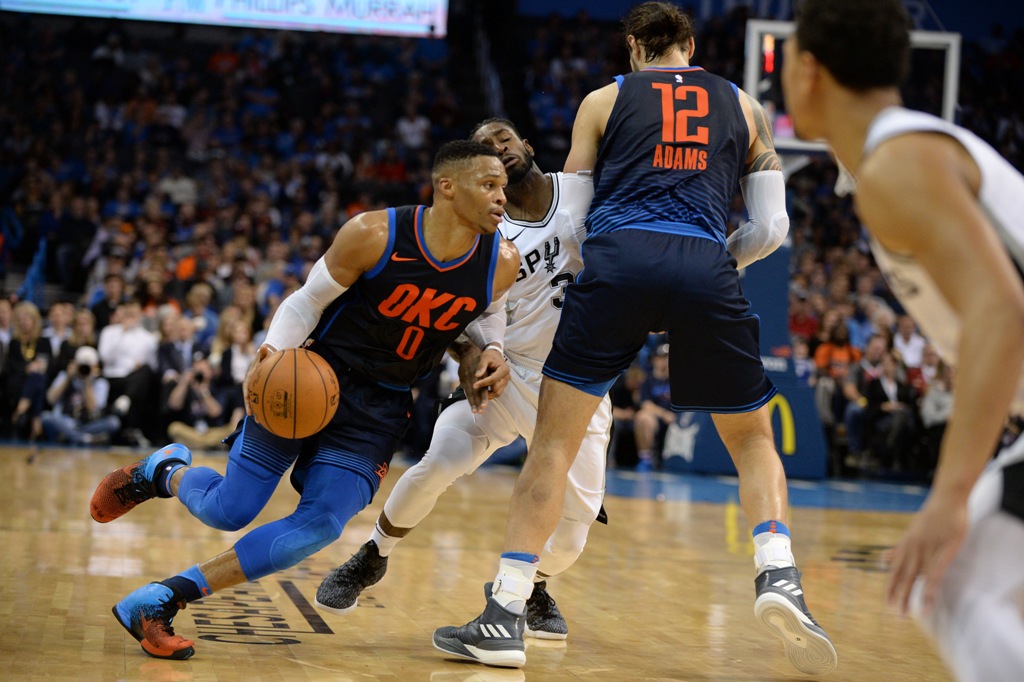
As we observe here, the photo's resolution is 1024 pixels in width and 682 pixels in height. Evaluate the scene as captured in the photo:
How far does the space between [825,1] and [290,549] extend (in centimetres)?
252

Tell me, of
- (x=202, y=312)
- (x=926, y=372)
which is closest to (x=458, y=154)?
(x=202, y=312)

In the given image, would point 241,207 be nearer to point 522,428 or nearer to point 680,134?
point 522,428

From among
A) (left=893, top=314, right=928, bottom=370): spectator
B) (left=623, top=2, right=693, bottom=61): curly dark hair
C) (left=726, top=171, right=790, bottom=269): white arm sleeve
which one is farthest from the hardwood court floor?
(left=893, top=314, right=928, bottom=370): spectator

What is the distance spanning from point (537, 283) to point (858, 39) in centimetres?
260

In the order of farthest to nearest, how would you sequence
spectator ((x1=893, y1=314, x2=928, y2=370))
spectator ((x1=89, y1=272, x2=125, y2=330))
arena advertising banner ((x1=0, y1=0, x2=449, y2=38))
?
arena advertising banner ((x1=0, y1=0, x2=449, y2=38)) < spectator ((x1=893, y1=314, x2=928, y2=370)) < spectator ((x1=89, y1=272, x2=125, y2=330))

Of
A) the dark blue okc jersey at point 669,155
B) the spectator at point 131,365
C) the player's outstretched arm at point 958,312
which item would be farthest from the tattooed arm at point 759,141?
the spectator at point 131,365

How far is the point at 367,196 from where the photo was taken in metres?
18.3

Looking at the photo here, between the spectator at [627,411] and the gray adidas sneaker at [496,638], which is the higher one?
the gray adidas sneaker at [496,638]

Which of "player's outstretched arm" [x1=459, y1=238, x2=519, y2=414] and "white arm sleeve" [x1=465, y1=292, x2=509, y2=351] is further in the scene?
"white arm sleeve" [x1=465, y1=292, x2=509, y2=351]

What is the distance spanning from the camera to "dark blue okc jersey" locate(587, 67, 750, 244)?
12.7 ft

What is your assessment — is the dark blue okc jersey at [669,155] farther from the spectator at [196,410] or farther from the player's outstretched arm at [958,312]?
the spectator at [196,410]

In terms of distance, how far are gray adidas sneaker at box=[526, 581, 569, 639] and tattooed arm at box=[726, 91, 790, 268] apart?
1591 millimetres

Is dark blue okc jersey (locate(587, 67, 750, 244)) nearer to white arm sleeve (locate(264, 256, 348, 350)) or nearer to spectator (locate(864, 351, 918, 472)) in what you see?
white arm sleeve (locate(264, 256, 348, 350))

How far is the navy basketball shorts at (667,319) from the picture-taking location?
371 centimetres
